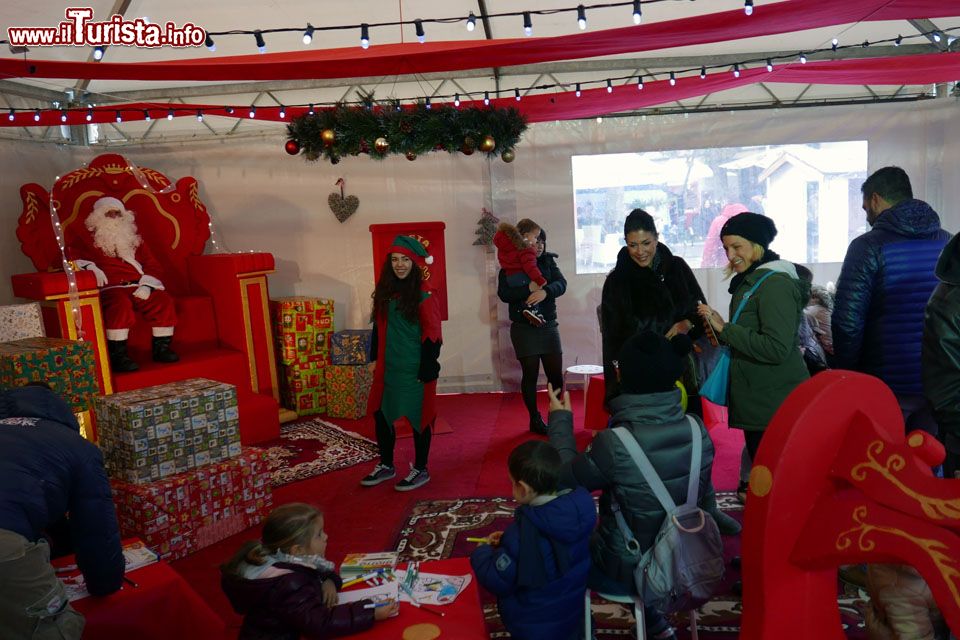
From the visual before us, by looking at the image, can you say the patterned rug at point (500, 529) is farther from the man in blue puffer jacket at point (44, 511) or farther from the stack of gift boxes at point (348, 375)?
the stack of gift boxes at point (348, 375)

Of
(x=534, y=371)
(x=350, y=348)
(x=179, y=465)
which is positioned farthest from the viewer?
(x=350, y=348)

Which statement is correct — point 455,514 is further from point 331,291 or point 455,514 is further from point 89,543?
point 331,291

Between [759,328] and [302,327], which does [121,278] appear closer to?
[302,327]

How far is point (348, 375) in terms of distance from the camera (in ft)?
19.1

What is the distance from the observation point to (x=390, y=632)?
1.81 meters

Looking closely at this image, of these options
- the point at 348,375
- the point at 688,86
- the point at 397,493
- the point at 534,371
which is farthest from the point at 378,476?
the point at 688,86

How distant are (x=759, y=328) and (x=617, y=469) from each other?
40.9 inches

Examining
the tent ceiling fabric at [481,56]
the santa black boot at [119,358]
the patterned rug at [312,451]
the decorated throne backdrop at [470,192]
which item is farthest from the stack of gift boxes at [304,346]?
the tent ceiling fabric at [481,56]

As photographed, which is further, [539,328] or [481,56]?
[539,328]

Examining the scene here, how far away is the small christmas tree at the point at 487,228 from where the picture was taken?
21.1 feet

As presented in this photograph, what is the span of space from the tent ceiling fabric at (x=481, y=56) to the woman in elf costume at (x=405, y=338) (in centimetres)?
101

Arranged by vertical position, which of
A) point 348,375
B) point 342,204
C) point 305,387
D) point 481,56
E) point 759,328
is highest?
point 481,56

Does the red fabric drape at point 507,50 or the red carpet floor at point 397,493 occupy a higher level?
the red fabric drape at point 507,50

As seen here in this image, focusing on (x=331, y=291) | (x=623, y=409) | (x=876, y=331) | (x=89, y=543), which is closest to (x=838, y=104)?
(x=876, y=331)
